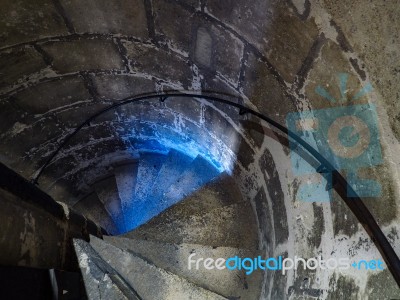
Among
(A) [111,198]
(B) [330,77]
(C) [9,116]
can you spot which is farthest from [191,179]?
(B) [330,77]

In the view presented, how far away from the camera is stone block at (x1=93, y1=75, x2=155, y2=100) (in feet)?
13.4

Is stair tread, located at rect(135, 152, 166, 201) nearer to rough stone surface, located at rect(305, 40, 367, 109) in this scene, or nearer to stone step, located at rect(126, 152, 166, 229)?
stone step, located at rect(126, 152, 166, 229)

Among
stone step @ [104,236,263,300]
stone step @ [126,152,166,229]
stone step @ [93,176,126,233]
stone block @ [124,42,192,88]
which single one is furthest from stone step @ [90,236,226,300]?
stone step @ [93,176,126,233]

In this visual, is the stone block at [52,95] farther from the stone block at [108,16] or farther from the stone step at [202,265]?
the stone step at [202,265]

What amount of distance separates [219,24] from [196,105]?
1.42 meters

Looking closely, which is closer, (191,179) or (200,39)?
(200,39)

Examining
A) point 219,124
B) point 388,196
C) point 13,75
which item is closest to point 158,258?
point 219,124

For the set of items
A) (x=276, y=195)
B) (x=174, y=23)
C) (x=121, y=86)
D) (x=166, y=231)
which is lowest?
(x=166, y=231)

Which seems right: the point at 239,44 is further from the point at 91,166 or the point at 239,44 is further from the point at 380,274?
the point at 91,166

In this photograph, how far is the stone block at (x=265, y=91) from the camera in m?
2.60

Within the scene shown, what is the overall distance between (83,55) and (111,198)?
3629mm

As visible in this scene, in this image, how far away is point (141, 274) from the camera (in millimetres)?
2762

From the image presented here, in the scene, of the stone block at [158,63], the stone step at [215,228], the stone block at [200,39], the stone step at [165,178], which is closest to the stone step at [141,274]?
the stone step at [215,228]

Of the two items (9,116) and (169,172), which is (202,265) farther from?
(9,116)
